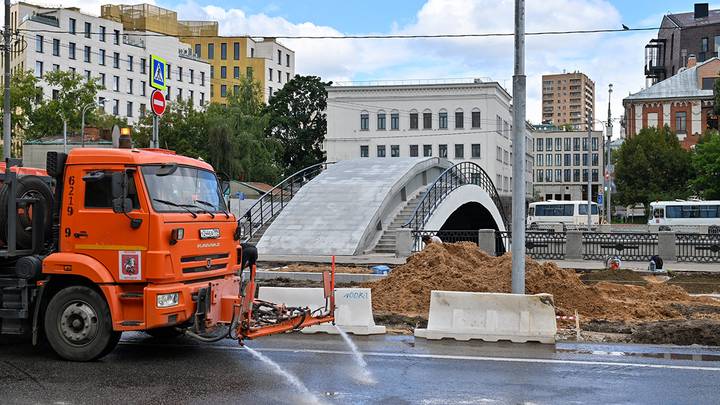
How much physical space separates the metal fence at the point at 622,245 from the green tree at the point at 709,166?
1396 inches

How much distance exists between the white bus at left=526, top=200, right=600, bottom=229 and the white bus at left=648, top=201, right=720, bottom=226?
6474 millimetres

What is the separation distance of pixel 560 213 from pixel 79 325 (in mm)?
58014

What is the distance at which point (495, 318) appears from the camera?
457 inches

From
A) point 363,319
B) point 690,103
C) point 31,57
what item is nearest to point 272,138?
point 31,57

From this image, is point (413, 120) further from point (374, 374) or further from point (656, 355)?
point (374, 374)

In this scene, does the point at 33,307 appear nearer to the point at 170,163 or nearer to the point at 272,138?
the point at 170,163

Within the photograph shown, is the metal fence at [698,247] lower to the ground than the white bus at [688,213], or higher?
lower

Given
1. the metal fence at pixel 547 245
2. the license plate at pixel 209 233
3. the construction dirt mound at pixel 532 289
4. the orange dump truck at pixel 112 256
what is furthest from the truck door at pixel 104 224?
the metal fence at pixel 547 245

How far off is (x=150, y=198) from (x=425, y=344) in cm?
460

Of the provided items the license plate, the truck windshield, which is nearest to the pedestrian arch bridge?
the truck windshield

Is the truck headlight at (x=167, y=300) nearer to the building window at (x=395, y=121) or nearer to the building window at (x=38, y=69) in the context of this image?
the building window at (x=395, y=121)

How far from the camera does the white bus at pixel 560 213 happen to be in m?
62.9

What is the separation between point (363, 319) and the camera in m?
12.4

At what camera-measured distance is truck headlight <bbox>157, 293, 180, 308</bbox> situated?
30.0 ft
